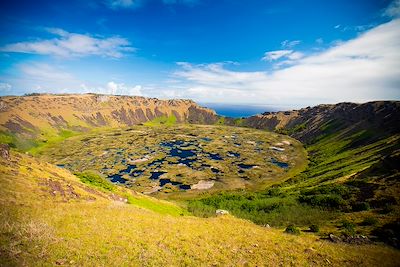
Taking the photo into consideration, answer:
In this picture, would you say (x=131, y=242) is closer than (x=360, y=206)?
Yes

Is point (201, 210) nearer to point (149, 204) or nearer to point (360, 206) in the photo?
point (149, 204)

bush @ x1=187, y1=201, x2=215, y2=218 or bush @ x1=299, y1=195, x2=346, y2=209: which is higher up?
bush @ x1=299, y1=195, x2=346, y2=209

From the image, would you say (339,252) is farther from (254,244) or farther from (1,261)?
(1,261)

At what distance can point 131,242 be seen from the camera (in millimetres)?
29812

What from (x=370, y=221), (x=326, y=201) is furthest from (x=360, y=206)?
(x=370, y=221)

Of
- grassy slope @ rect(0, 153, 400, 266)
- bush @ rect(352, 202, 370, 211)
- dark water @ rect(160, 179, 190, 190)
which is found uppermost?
grassy slope @ rect(0, 153, 400, 266)

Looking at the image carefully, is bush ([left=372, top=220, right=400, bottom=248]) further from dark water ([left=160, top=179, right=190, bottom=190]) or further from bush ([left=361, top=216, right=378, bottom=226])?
dark water ([left=160, top=179, right=190, bottom=190])

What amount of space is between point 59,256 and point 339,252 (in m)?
32.5

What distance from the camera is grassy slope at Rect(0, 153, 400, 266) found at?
25.2 m

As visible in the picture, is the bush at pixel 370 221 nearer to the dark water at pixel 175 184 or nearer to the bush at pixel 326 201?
the bush at pixel 326 201

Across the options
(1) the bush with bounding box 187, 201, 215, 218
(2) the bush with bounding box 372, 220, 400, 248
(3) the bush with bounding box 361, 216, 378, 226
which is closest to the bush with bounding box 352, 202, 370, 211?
(3) the bush with bounding box 361, 216, 378, 226

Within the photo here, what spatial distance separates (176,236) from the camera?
33156 mm

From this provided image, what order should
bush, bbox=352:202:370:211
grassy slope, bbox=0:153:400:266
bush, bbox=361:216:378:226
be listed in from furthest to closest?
bush, bbox=352:202:370:211
bush, bbox=361:216:378:226
grassy slope, bbox=0:153:400:266

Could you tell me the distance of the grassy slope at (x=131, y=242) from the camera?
25219 millimetres
